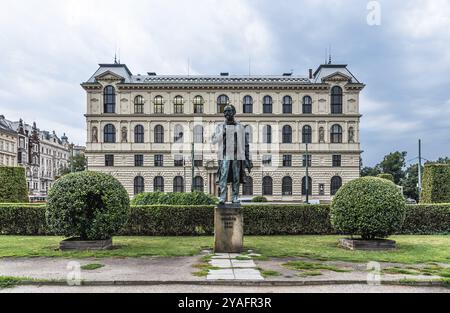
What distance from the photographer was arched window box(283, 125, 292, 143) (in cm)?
5662

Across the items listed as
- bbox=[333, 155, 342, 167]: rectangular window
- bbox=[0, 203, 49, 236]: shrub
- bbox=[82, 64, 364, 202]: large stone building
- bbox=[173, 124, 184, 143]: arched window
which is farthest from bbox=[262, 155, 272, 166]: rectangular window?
bbox=[0, 203, 49, 236]: shrub

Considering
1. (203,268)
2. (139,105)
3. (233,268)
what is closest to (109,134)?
(139,105)

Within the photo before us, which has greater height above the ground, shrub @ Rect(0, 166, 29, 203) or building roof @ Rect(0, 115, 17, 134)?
building roof @ Rect(0, 115, 17, 134)

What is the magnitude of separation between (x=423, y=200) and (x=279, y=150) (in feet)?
103

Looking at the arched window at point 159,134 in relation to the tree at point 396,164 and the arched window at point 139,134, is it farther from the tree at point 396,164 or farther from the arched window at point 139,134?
the tree at point 396,164

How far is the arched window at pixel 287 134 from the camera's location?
56616 millimetres

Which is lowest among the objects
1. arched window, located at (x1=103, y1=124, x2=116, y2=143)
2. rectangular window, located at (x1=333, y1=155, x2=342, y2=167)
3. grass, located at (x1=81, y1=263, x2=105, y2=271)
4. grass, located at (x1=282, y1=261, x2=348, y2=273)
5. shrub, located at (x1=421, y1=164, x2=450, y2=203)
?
grass, located at (x1=282, y1=261, x2=348, y2=273)

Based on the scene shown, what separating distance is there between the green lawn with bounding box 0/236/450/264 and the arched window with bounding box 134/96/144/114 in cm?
4191

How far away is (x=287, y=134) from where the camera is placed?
186ft

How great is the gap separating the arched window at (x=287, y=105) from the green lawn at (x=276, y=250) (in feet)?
137

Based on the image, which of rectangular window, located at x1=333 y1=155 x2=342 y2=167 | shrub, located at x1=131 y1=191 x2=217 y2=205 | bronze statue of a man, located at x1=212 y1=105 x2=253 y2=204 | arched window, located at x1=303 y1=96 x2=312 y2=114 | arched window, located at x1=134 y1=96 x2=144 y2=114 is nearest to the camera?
bronze statue of a man, located at x1=212 y1=105 x2=253 y2=204

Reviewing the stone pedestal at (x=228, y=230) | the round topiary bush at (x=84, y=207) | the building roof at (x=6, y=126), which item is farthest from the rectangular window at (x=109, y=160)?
the stone pedestal at (x=228, y=230)

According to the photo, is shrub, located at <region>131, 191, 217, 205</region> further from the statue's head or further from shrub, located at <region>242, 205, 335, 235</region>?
the statue's head

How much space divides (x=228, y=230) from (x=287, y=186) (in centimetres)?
4507
